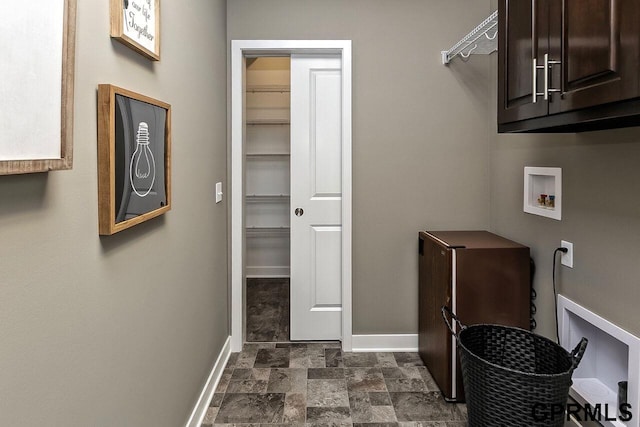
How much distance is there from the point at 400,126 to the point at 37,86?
242cm

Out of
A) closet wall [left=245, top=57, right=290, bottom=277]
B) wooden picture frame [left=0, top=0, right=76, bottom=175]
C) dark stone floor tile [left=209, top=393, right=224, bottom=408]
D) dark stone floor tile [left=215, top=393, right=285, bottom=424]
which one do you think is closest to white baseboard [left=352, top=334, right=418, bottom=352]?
dark stone floor tile [left=215, top=393, right=285, bottom=424]

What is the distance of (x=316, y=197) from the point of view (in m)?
3.11

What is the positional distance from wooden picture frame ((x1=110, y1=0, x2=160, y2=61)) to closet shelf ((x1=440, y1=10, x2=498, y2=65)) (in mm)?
1668

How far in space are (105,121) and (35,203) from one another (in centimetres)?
35

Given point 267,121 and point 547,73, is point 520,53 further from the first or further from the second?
point 267,121

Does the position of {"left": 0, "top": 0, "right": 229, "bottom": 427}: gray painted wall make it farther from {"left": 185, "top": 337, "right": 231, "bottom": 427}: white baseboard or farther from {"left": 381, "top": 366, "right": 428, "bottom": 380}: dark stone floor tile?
{"left": 381, "top": 366, "right": 428, "bottom": 380}: dark stone floor tile

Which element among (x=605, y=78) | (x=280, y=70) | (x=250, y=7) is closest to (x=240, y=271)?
(x=250, y=7)

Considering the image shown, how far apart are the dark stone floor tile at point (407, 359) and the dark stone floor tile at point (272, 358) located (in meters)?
0.74

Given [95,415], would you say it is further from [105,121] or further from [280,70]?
[280,70]

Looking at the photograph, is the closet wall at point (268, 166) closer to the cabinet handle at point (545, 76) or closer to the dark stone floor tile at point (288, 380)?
the dark stone floor tile at point (288, 380)

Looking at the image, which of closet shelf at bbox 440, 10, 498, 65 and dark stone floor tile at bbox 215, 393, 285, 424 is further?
closet shelf at bbox 440, 10, 498, 65

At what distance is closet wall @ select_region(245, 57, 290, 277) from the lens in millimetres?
4891

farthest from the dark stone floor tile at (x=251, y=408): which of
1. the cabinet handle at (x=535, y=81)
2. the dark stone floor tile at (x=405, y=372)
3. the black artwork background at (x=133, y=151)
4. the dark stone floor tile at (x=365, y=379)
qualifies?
the cabinet handle at (x=535, y=81)

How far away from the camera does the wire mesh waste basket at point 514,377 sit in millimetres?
1625
